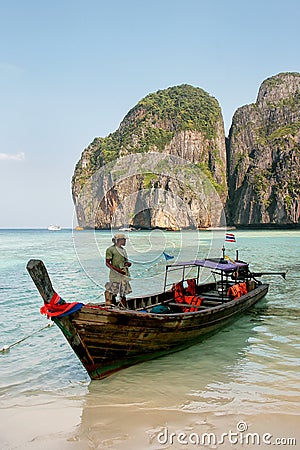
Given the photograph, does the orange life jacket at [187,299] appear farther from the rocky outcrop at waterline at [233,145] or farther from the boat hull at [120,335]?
the rocky outcrop at waterline at [233,145]

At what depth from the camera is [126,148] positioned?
117 meters

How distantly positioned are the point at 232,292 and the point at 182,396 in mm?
5758

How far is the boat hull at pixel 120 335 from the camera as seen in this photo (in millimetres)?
6699

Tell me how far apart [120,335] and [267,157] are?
120928 mm

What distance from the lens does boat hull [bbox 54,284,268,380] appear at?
22.0 feet

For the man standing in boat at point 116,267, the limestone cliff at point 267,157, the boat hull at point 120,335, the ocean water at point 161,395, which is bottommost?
the ocean water at point 161,395

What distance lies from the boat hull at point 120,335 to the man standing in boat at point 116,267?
3.08 ft

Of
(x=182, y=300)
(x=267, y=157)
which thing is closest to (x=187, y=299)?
(x=182, y=300)

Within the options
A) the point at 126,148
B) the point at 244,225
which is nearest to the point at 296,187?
the point at 244,225

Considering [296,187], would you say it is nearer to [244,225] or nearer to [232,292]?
[244,225]

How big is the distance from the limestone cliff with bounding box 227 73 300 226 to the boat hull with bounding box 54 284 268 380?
340 feet

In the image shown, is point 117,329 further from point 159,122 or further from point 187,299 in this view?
point 159,122

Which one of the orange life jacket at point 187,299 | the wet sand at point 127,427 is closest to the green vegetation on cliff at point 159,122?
the orange life jacket at point 187,299

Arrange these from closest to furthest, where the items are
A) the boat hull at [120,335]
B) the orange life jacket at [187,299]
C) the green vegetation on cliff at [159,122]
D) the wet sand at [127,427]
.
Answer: the wet sand at [127,427]
the boat hull at [120,335]
the orange life jacket at [187,299]
the green vegetation on cliff at [159,122]
